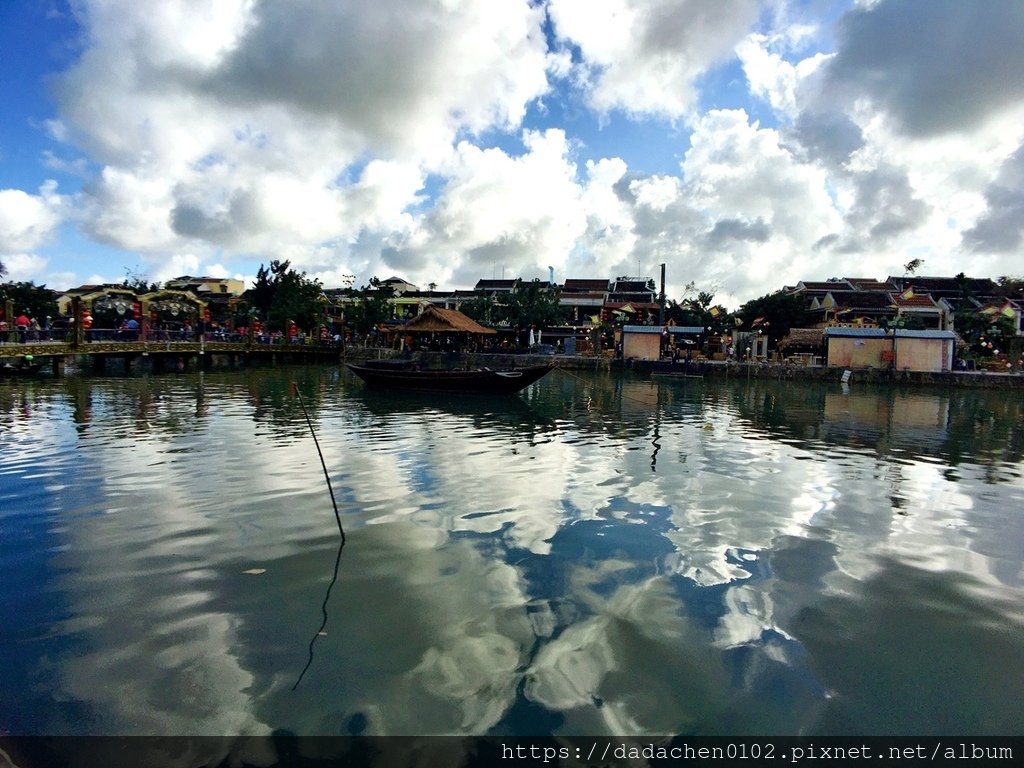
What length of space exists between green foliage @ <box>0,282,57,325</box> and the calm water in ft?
110

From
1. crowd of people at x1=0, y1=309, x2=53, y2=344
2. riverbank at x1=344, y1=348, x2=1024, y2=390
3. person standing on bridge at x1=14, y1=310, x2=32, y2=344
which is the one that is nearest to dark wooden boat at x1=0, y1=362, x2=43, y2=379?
crowd of people at x1=0, y1=309, x2=53, y2=344

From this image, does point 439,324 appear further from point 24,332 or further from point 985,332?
point 985,332

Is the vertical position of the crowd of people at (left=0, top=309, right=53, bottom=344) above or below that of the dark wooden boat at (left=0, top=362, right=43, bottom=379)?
above

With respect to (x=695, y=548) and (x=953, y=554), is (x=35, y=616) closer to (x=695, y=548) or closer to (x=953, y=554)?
(x=695, y=548)

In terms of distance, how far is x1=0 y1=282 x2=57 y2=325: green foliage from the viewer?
37.2 meters

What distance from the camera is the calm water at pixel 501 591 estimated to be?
382cm

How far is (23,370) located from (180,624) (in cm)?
2736

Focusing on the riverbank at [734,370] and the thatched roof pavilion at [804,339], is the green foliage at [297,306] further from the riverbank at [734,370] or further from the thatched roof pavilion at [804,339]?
the thatched roof pavilion at [804,339]

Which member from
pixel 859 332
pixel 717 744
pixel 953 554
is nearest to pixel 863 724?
pixel 717 744

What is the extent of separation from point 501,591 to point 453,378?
16514 mm

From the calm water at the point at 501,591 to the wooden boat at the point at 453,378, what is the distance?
9196 mm

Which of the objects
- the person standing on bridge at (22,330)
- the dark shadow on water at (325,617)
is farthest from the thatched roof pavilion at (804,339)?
the person standing on bridge at (22,330)

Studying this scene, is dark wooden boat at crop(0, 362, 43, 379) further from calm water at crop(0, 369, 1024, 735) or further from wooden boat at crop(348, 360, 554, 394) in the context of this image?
calm water at crop(0, 369, 1024, 735)

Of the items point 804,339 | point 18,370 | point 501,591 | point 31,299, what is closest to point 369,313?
point 31,299
